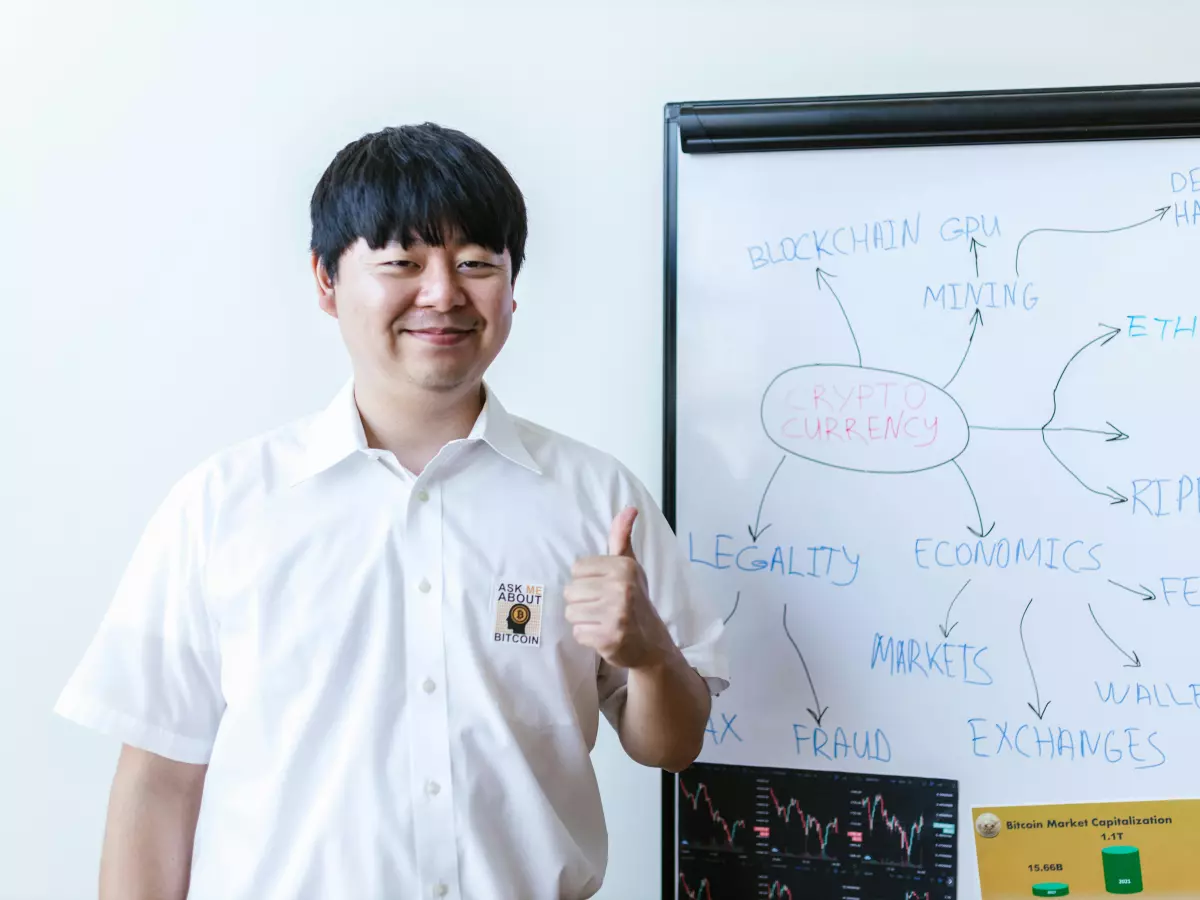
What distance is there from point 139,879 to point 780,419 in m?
0.93

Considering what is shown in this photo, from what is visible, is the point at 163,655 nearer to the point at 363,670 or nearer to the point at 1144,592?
the point at 363,670

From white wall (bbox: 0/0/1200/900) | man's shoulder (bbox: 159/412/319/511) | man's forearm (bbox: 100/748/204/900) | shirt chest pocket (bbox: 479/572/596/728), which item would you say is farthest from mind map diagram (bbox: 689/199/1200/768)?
man's forearm (bbox: 100/748/204/900)

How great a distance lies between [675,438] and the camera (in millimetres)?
1289

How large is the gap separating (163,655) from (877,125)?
3.58ft

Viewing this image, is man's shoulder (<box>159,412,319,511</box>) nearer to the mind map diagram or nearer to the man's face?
the man's face

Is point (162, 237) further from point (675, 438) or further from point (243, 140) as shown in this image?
point (675, 438)

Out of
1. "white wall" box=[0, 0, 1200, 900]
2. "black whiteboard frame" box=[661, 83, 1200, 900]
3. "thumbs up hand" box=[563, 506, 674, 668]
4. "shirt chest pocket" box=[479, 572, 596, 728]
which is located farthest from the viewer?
"white wall" box=[0, 0, 1200, 900]

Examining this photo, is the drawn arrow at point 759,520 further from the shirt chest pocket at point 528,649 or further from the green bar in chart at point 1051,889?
the green bar in chart at point 1051,889

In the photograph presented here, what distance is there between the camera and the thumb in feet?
3.07

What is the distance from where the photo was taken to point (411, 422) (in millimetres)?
1039

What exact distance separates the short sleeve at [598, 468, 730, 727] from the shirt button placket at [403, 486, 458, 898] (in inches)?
8.6

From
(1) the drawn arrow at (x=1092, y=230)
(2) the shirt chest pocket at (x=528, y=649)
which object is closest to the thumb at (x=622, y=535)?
(2) the shirt chest pocket at (x=528, y=649)

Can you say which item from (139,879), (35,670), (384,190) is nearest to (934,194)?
(384,190)

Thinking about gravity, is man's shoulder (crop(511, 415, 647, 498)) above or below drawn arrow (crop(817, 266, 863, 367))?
below
